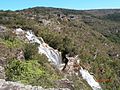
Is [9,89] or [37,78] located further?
[37,78]

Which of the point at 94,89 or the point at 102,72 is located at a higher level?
the point at 94,89

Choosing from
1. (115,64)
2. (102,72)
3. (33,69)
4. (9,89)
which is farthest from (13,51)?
(115,64)

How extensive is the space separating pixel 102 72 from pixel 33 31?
1340cm

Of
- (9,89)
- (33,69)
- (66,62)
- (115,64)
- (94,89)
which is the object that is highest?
(9,89)

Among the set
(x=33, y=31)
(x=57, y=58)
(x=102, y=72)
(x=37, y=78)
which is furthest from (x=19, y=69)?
(x=102, y=72)

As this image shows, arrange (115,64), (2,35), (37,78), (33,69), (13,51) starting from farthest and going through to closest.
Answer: (115,64)
(2,35)
(13,51)
(33,69)
(37,78)

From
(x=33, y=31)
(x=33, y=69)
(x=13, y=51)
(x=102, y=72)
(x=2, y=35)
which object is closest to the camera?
(x=33, y=69)

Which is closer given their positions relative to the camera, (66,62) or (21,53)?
(21,53)

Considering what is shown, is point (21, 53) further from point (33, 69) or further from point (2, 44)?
point (33, 69)

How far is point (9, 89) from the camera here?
10.2 meters

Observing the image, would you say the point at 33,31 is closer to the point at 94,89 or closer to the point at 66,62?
the point at 66,62

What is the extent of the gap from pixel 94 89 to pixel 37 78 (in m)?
11.0

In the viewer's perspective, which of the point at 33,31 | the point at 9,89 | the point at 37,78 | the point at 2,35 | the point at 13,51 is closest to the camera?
the point at 9,89

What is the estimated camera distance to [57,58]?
2725 centimetres
